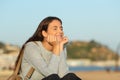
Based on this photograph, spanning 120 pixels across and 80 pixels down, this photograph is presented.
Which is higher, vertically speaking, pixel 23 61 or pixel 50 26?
pixel 50 26

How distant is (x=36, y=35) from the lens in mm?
5465

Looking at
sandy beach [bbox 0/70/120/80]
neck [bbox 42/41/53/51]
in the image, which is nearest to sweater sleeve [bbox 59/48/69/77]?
neck [bbox 42/41/53/51]

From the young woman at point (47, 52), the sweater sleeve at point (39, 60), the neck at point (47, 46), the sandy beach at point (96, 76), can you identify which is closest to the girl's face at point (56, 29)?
the young woman at point (47, 52)

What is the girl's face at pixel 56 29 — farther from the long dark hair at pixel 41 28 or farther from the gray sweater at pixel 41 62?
the gray sweater at pixel 41 62

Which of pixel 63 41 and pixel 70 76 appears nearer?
pixel 70 76

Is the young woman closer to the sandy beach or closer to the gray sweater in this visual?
the gray sweater

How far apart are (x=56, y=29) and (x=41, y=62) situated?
1.31 feet

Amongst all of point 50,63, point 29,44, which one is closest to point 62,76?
point 50,63

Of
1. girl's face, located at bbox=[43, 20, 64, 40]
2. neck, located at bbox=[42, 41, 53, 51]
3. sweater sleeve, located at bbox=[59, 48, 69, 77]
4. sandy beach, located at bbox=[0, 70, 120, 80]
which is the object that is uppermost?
girl's face, located at bbox=[43, 20, 64, 40]

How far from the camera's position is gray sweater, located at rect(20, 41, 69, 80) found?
5.10 meters

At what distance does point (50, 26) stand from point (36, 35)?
231 mm

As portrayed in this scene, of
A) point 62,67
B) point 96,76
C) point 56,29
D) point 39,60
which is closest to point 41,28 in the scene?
point 56,29

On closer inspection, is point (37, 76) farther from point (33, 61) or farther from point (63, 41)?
point (63, 41)

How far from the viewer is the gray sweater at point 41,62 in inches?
201
